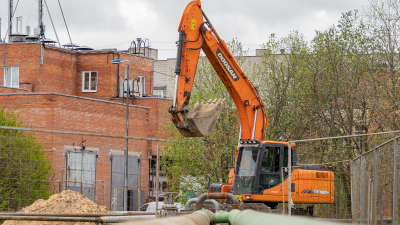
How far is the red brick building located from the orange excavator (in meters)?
15.3

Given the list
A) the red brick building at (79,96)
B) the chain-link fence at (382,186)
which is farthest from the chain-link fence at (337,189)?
the red brick building at (79,96)

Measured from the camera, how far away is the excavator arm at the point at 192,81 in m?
12.7

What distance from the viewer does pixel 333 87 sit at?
28438 mm

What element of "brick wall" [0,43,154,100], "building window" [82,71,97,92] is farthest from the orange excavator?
"building window" [82,71,97,92]

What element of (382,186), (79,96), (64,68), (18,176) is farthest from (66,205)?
(64,68)

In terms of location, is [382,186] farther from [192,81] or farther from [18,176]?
[18,176]

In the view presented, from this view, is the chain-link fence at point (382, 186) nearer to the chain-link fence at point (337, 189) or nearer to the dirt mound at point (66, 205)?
the chain-link fence at point (337, 189)

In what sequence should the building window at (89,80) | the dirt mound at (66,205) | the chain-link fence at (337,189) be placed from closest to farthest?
the chain-link fence at (337,189) → the dirt mound at (66,205) → the building window at (89,80)

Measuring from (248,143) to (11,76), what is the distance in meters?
36.8

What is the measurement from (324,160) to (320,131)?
534 cm

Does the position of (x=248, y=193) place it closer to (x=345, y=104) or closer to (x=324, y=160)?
(x=324, y=160)

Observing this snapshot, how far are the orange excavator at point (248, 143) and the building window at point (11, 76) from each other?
35247 millimetres

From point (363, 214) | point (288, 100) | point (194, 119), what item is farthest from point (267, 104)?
point (363, 214)

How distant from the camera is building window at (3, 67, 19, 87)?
45.9m
